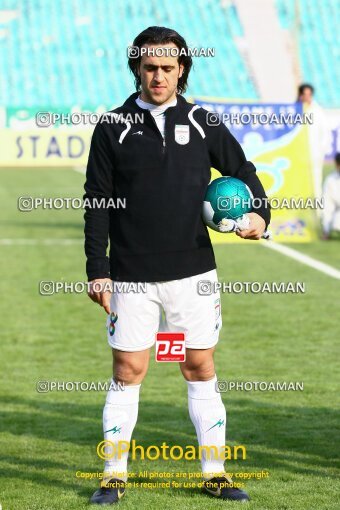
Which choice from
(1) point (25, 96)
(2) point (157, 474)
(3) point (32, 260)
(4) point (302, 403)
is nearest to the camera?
(2) point (157, 474)

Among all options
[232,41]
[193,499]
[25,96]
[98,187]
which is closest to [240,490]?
[193,499]

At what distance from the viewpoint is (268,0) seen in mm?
44062

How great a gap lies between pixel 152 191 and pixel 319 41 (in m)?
44.6

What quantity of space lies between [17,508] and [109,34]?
44.0 metres

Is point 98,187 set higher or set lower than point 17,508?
higher

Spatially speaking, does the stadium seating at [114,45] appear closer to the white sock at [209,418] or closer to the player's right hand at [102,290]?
the white sock at [209,418]

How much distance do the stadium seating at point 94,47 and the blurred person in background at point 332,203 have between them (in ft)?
88.2

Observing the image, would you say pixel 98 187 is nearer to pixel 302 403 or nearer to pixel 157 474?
pixel 157 474

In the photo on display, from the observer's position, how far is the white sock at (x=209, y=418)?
18.0 ft

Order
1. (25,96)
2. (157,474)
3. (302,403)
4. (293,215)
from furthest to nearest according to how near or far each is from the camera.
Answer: (25,96)
(293,215)
(302,403)
(157,474)

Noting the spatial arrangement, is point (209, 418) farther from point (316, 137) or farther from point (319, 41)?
point (319, 41)

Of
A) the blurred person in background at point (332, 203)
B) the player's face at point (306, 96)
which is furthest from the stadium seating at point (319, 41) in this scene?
the blurred person in background at point (332, 203)

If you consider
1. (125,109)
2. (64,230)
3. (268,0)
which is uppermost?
(268,0)

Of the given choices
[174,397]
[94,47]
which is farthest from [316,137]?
[94,47]
